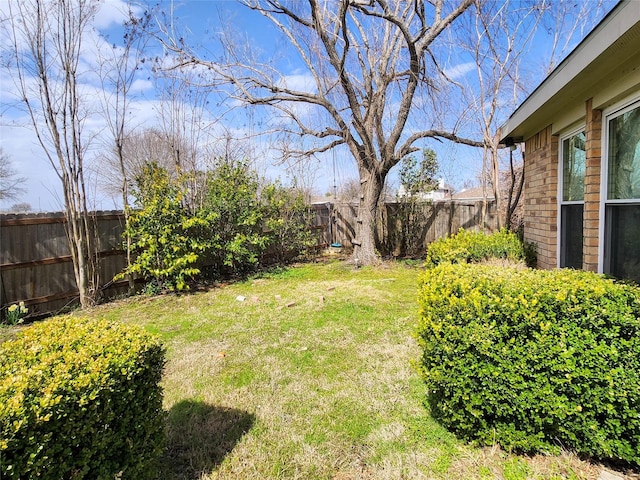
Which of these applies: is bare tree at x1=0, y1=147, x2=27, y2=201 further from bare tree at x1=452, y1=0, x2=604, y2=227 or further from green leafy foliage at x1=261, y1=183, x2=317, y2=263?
bare tree at x1=452, y1=0, x2=604, y2=227

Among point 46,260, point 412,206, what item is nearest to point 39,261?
point 46,260

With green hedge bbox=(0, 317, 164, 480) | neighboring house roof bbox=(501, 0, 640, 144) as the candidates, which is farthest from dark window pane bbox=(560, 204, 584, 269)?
green hedge bbox=(0, 317, 164, 480)

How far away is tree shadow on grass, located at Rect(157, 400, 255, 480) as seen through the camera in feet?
7.28

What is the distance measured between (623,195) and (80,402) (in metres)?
4.06

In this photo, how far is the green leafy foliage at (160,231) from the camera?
640 cm

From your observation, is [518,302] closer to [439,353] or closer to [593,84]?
[439,353]

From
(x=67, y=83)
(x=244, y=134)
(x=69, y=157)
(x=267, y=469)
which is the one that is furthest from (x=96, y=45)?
(x=267, y=469)

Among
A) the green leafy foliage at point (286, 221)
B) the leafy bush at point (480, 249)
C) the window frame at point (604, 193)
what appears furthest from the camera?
the green leafy foliage at point (286, 221)

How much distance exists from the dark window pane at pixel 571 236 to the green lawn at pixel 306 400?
2070mm

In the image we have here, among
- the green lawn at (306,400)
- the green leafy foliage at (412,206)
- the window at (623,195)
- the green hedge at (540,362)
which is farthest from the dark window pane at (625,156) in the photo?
the green leafy foliage at (412,206)

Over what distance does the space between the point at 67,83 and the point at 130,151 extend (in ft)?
8.42

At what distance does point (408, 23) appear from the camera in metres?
7.93

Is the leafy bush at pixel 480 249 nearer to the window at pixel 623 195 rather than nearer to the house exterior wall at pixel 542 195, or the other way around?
the house exterior wall at pixel 542 195

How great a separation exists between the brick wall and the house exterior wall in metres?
1.24
